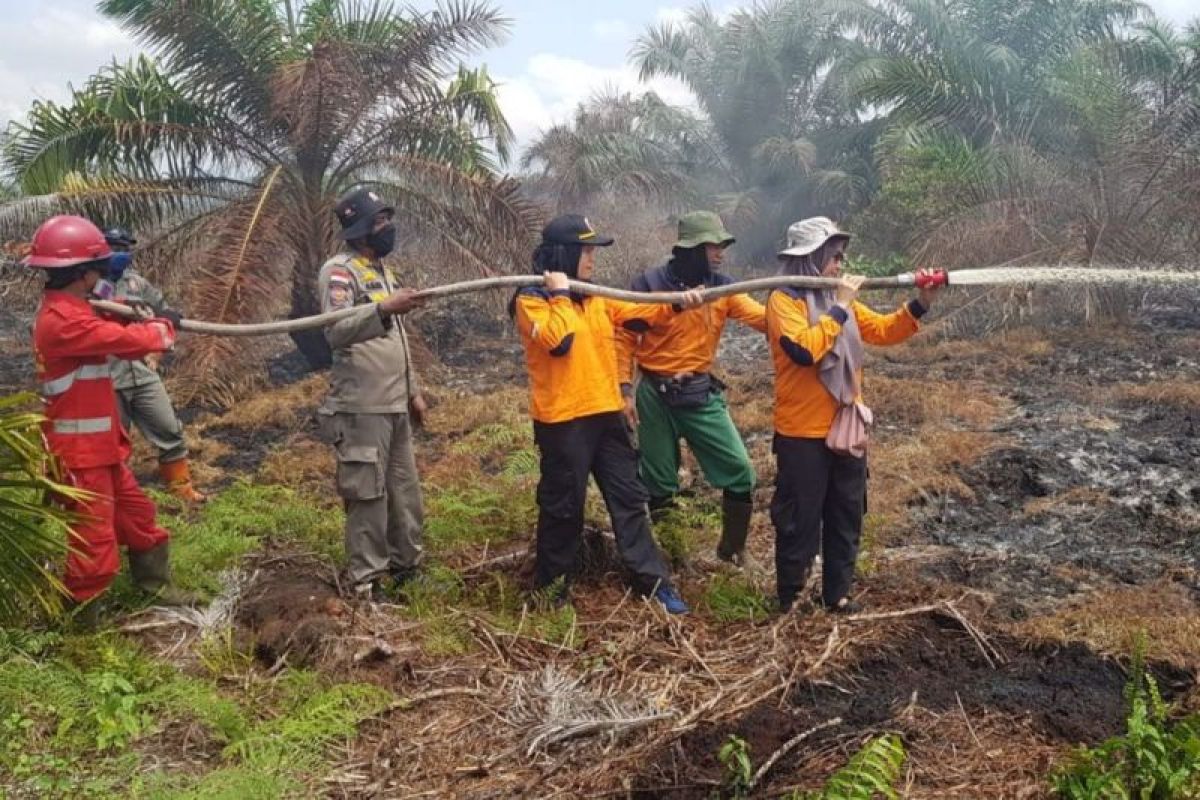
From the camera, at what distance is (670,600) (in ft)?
15.5

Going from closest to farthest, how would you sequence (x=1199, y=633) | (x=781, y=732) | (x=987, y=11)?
(x=781, y=732), (x=1199, y=633), (x=987, y=11)

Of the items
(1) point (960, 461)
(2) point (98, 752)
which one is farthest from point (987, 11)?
(2) point (98, 752)

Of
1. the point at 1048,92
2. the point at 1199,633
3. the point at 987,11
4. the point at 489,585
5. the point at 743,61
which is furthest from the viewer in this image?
the point at 743,61

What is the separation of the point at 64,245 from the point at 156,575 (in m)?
1.53

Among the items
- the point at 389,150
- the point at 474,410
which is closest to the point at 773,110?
the point at 389,150

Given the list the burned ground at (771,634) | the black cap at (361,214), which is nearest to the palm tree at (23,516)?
the burned ground at (771,634)

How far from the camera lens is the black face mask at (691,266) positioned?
198 inches

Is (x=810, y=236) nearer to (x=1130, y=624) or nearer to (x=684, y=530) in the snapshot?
(x=684, y=530)

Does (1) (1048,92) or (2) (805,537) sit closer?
(2) (805,537)

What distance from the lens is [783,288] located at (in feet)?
14.6

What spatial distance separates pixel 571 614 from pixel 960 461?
3852 millimetres

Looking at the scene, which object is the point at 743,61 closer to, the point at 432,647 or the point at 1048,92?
the point at 1048,92

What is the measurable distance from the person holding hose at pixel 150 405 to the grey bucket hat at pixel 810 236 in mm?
4110

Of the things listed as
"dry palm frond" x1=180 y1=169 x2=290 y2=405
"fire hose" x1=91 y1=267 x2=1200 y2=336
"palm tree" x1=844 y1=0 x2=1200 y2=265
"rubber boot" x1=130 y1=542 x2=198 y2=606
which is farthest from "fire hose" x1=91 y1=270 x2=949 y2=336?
"palm tree" x1=844 y1=0 x2=1200 y2=265
